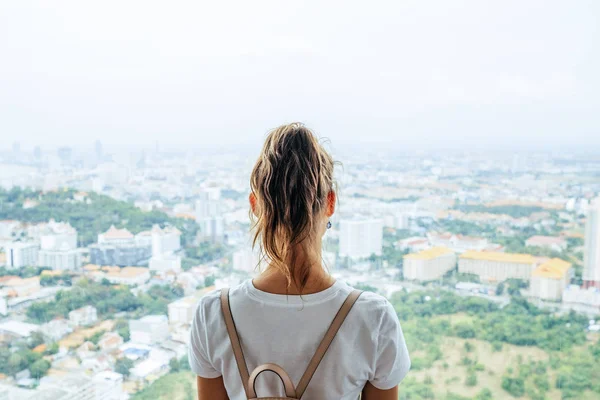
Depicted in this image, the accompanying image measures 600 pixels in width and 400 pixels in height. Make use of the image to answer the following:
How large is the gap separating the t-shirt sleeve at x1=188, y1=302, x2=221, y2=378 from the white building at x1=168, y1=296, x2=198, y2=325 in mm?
1120

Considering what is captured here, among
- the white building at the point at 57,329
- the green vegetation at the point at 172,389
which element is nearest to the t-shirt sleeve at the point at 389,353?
the green vegetation at the point at 172,389

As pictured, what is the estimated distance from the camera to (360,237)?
2.15m

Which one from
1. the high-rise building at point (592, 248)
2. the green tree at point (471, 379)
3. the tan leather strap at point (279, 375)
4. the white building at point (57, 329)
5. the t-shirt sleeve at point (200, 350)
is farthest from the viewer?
the white building at point (57, 329)

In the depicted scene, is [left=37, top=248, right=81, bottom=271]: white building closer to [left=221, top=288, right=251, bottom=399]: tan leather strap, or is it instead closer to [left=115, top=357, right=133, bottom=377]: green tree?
[left=115, top=357, right=133, bottom=377]: green tree

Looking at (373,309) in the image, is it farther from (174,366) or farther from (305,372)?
(174,366)

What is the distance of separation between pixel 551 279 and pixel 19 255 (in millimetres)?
1952

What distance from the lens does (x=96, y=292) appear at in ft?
7.17

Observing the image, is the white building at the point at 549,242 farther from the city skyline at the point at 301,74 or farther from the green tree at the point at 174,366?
the green tree at the point at 174,366

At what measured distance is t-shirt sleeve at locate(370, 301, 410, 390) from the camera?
0.94 metres

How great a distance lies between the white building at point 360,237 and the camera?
2.13 m

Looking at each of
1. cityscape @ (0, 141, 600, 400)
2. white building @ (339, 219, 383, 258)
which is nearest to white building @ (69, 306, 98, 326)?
cityscape @ (0, 141, 600, 400)

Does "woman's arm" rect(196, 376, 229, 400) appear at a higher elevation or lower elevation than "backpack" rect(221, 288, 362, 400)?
lower

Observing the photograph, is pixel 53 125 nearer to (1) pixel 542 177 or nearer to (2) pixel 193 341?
(2) pixel 193 341

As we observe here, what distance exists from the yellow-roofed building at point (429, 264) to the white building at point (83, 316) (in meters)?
1.19
